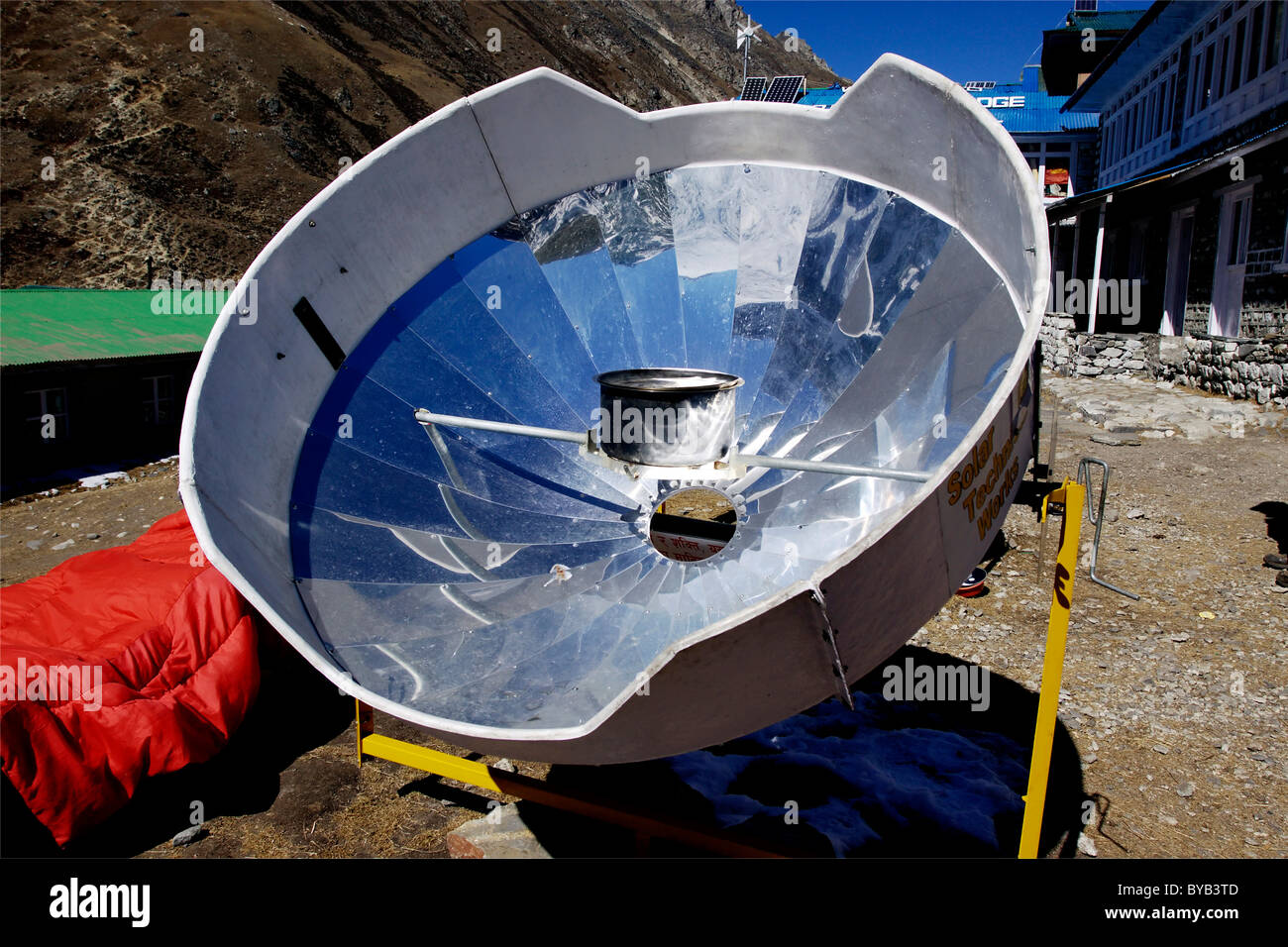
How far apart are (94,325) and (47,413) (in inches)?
105

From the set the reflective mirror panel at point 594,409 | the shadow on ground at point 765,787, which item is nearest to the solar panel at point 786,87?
the reflective mirror panel at point 594,409

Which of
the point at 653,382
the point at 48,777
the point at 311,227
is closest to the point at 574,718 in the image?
the point at 653,382

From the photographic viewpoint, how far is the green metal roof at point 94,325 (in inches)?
504

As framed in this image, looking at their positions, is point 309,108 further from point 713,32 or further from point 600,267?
Result: point 713,32

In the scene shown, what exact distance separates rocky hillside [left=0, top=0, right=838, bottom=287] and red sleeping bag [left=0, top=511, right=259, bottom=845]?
2213cm

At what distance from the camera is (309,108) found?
3438 cm

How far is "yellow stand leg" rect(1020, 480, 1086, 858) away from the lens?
3.31 m

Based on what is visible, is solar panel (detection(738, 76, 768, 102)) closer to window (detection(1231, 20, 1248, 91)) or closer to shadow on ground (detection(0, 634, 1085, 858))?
window (detection(1231, 20, 1248, 91))

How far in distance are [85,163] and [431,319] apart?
29.0 m

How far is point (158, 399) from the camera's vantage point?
14570 millimetres

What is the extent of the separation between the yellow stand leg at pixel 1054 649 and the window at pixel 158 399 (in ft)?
48.2

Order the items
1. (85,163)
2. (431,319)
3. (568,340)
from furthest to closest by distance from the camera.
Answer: (85,163) < (568,340) < (431,319)

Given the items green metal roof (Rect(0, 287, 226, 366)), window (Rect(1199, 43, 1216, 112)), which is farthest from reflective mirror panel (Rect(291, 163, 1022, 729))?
window (Rect(1199, 43, 1216, 112))

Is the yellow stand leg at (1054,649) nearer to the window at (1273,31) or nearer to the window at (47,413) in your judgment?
the window at (47,413)
